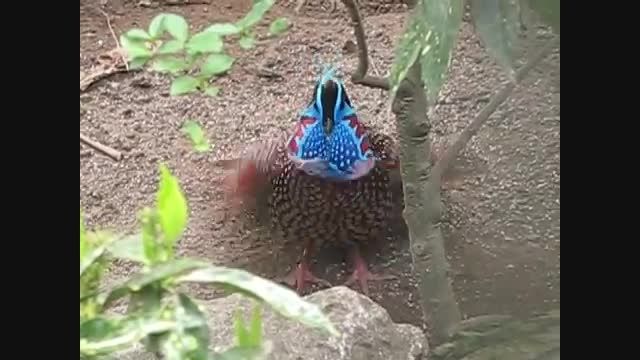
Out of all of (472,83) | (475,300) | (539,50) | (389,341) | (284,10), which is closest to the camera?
(539,50)

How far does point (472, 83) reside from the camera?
5.75ft

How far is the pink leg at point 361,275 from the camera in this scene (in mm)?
2090

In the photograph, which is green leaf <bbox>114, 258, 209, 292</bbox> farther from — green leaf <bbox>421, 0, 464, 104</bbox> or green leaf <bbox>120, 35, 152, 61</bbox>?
green leaf <bbox>120, 35, 152, 61</bbox>

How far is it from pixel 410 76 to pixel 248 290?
0.73 meters

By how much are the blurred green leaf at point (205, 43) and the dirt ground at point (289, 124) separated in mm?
259

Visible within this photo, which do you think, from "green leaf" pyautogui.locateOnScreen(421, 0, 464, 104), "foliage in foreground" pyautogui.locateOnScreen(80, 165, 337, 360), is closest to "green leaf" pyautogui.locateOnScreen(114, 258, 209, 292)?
"foliage in foreground" pyautogui.locateOnScreen(80, 165, 337, 360)

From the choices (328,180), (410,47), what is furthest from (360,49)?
(328,180)

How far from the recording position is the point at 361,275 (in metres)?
2.12

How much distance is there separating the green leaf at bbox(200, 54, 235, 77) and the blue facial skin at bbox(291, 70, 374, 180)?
998 millimetres

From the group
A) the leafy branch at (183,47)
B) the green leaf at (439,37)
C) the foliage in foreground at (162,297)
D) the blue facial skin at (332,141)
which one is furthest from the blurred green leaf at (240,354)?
the blue facial skin at (332,141)

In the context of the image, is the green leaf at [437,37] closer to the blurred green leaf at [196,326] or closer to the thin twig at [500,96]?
the thin twig at [500,96]

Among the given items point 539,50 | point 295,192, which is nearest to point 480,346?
point 539,50
